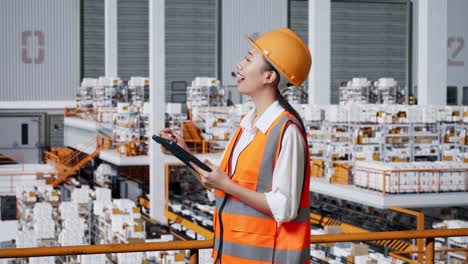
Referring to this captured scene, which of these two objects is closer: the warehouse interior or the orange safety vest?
the orange safety vest

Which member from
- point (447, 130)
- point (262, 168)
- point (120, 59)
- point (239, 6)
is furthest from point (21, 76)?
point (262, 168)

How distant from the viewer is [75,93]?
30844 mm

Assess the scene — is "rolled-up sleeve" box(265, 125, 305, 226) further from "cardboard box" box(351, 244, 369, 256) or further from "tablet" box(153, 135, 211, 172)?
"cardboard box" box(351, 244, 369, 256)

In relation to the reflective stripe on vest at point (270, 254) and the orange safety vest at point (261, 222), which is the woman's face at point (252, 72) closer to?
the orange safety vest at point (261, 222)

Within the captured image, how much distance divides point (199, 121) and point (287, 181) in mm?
19529

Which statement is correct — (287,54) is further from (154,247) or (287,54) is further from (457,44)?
(457,44)

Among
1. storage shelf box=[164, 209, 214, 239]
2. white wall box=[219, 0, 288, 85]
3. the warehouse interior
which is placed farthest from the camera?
white wall box=[219, 0, 288, 85]

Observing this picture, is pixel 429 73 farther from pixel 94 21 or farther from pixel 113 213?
pixel 94 21

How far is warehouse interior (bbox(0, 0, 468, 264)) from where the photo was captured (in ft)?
38.9

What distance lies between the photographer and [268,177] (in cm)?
195

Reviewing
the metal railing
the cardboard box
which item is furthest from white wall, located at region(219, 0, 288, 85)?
the metal railing

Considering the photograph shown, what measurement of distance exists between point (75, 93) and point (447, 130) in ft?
65.4

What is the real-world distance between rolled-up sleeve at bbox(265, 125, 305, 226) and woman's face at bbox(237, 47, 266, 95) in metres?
0.18

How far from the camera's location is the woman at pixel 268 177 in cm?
193
